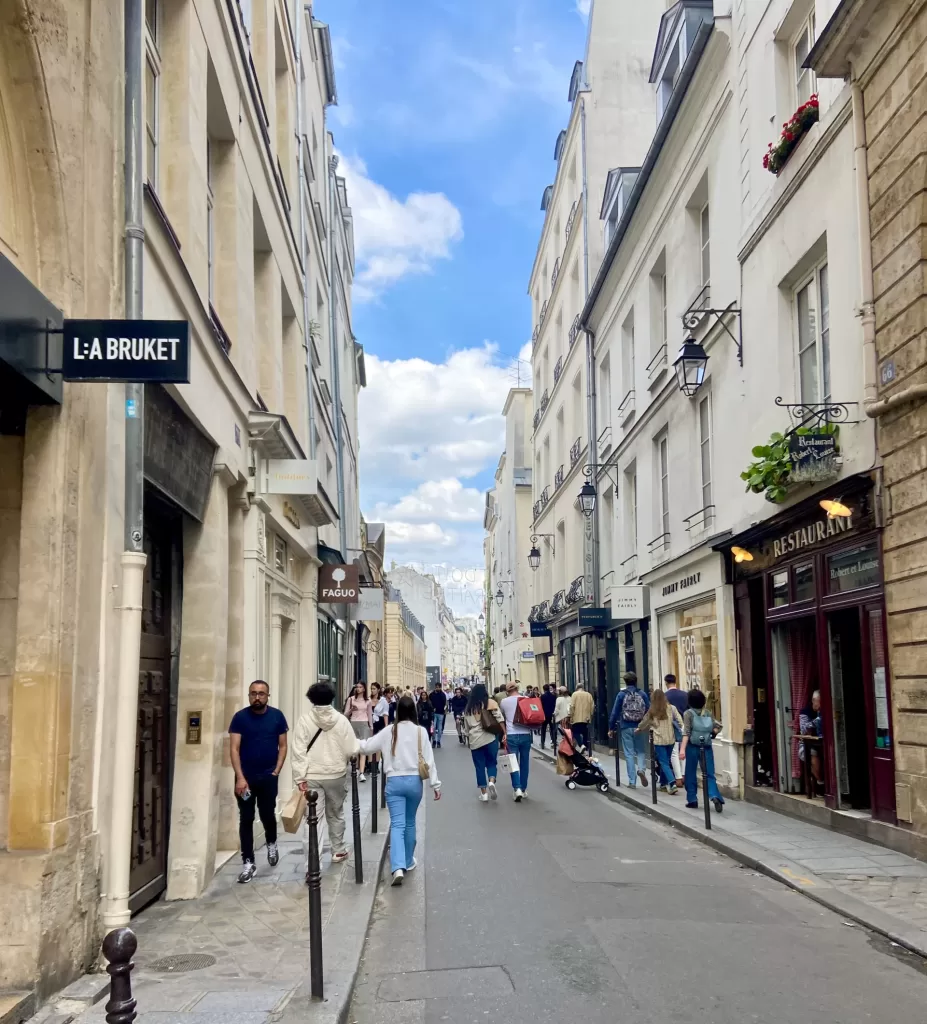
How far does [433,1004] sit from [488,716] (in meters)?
8.04

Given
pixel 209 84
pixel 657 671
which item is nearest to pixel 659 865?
pixel 209 84

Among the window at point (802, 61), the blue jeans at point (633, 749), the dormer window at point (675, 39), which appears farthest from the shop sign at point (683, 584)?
the dormer window at point (675, 39)

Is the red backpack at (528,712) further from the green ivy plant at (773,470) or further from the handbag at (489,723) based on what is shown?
the green ivy plant at (773,470)

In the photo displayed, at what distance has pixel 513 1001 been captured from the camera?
17.6 ft

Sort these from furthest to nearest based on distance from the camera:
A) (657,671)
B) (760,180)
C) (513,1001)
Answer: (657,671) → (760,180) → (513,1001)

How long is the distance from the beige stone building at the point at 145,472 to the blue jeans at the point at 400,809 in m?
1.55

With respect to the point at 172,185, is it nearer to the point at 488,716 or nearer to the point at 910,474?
the point at 910,474

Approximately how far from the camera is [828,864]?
8852 mm

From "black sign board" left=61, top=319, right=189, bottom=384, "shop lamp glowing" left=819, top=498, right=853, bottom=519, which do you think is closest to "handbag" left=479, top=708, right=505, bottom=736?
"shop lamp glowing" left=819, top=498, right=853, bottom=519

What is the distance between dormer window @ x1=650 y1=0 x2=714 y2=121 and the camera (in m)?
17.2

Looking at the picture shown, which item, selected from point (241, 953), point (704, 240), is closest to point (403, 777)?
point (241, 953)

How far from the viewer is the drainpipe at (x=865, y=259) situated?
9.68 meters

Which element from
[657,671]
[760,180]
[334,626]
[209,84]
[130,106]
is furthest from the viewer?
[334,626]

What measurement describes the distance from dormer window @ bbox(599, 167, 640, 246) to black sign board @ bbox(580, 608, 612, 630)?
8884mm
